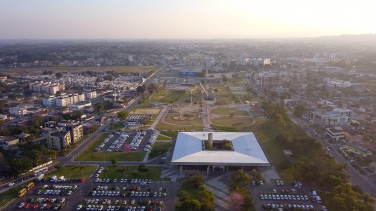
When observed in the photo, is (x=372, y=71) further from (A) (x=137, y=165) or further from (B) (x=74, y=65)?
(B) (x=74, y=65)

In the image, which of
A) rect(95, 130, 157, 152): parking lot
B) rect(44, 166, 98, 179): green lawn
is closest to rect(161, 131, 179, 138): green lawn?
rect(95, 130, 157, 152): parking lot

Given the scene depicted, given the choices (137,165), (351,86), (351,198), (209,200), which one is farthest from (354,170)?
(351,86)

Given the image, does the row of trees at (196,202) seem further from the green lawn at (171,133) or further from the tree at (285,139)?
the green lawn at (171,133)

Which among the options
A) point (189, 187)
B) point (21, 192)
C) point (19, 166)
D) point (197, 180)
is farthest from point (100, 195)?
point (19, 166)

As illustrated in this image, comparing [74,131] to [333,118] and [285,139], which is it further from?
[333,118]

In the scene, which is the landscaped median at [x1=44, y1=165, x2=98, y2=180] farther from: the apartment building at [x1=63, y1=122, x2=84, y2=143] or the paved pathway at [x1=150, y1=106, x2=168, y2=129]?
the paved pathway at [x1=150, y1=106, x2=168, y2=129]

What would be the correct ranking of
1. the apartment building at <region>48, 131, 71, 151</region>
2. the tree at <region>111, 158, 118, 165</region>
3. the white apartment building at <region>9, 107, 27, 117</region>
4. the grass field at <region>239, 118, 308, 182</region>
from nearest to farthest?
the grass field at <region>239, 118, 308, 182</region>, the tree at <region>111, 158, 118, 165</region>, the apartment building at <region>48, 131, 71, 151</region>, the white apartment building at <region>9, 107, 27, 117</region>
